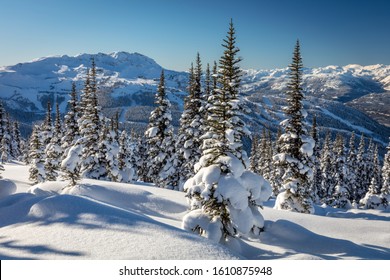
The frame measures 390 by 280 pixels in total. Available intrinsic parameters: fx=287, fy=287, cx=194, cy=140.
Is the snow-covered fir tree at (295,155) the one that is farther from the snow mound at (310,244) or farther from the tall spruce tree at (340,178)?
the tall spruce tree at (340,178)

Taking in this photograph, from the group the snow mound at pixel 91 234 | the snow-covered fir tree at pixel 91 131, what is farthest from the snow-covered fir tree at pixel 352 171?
the snow mound at pixel 91 234

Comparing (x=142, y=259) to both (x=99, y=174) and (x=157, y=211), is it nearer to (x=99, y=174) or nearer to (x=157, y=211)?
(x=157, y=211)

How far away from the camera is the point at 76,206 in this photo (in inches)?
375

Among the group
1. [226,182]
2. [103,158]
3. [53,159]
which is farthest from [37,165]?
[226,182]

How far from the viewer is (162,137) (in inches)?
1296

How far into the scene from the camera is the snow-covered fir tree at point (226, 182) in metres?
11.7

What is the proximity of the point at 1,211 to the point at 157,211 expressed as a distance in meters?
8.77

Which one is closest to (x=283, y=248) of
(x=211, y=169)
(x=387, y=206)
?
(x=211, y=169)

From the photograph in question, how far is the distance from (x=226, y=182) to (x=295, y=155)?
15.2 meters

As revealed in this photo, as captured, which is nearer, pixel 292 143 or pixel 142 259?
pixel 142 259

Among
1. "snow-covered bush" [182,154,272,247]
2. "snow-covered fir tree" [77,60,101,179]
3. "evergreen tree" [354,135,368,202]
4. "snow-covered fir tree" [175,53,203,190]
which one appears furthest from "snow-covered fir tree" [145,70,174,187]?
"evergreen tree" [354,135,368,202]

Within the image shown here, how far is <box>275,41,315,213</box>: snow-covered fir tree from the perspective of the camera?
24.3 m

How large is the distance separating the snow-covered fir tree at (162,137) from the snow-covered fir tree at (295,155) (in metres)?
13.0

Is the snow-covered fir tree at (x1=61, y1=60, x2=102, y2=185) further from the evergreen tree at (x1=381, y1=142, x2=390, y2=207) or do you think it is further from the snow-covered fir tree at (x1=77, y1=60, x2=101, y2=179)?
the evergreen tree at (x1=381, y1=142, x2=390, y2=207)
